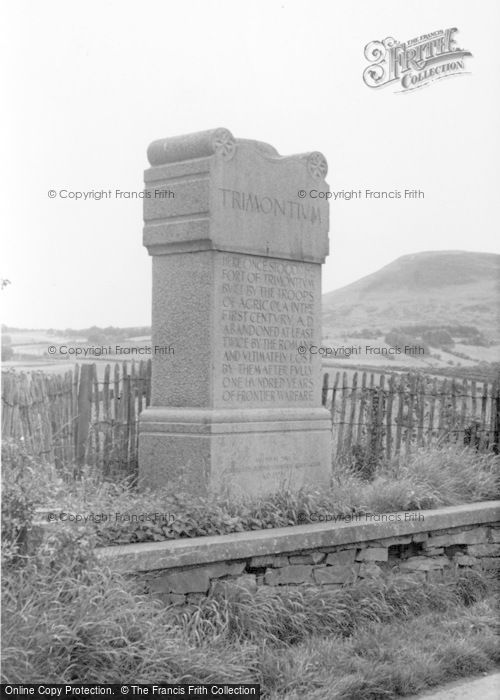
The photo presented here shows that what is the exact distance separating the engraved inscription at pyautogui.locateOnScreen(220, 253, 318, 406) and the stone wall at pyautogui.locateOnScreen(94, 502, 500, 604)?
1.29m

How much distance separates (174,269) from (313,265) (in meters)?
1.31

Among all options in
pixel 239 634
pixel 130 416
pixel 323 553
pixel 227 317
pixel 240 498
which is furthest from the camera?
pixel 130 416

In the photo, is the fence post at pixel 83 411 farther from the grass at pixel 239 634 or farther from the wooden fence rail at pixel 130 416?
the grass at pixel 239 634

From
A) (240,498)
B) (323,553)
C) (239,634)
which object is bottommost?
(239,634)

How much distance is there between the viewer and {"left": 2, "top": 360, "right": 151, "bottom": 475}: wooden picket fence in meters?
8.30

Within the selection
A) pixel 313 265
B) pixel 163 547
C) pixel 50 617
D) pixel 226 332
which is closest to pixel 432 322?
pixel 313 265

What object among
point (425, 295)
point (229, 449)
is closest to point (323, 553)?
point (229, 449)

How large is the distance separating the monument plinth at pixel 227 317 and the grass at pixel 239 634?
1369 mm

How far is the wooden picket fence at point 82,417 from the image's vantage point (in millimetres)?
8297

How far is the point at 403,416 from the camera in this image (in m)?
10.4

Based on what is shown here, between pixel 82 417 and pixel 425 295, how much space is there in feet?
22.3

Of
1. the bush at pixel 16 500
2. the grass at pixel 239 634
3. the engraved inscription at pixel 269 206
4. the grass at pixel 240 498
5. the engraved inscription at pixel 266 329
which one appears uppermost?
the engraved inscription at pixel 269 206

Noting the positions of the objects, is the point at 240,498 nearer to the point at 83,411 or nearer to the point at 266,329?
the point at 266,329

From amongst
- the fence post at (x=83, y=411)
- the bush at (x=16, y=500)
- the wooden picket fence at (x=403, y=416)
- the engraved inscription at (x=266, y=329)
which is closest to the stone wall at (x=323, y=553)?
the bush at (x=16, y=500)
